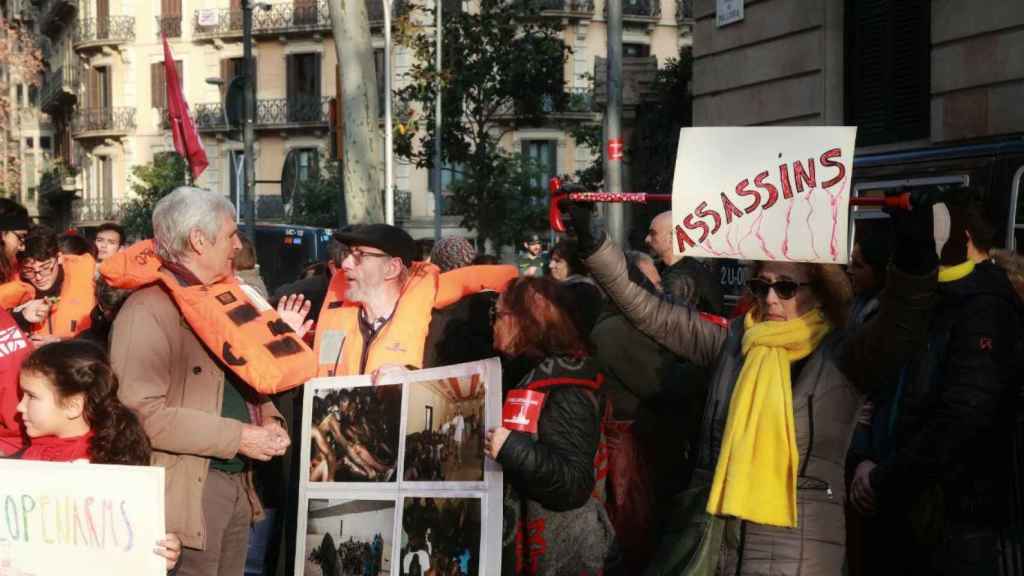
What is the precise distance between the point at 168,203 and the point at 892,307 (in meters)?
2.31

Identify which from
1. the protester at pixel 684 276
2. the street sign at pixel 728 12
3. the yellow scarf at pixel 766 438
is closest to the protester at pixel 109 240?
the protester at pixel 684 276

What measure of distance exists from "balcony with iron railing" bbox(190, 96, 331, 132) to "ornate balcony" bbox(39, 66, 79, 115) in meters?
8.68

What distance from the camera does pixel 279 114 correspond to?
51.2 metres

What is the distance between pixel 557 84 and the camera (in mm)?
36719

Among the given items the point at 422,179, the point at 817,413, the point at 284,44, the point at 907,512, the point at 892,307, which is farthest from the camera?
the point at 284,44

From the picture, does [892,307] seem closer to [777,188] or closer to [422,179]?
[777,188]

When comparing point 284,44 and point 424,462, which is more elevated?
point 284,44

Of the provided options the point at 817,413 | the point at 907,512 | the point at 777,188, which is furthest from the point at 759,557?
the point at 777,188

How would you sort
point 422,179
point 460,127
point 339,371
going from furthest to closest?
point 422,179, point 460,127, point 339,371

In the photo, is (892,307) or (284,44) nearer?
(892,307)

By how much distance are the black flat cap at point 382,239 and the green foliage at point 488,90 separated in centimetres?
2674

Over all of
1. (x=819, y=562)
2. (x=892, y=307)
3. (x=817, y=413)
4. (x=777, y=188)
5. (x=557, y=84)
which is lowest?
(x=819, y=562)

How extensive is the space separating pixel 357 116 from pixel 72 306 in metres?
6.03

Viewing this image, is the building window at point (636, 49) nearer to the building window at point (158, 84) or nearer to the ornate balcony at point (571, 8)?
the ornate balcony at point (571, 8)
